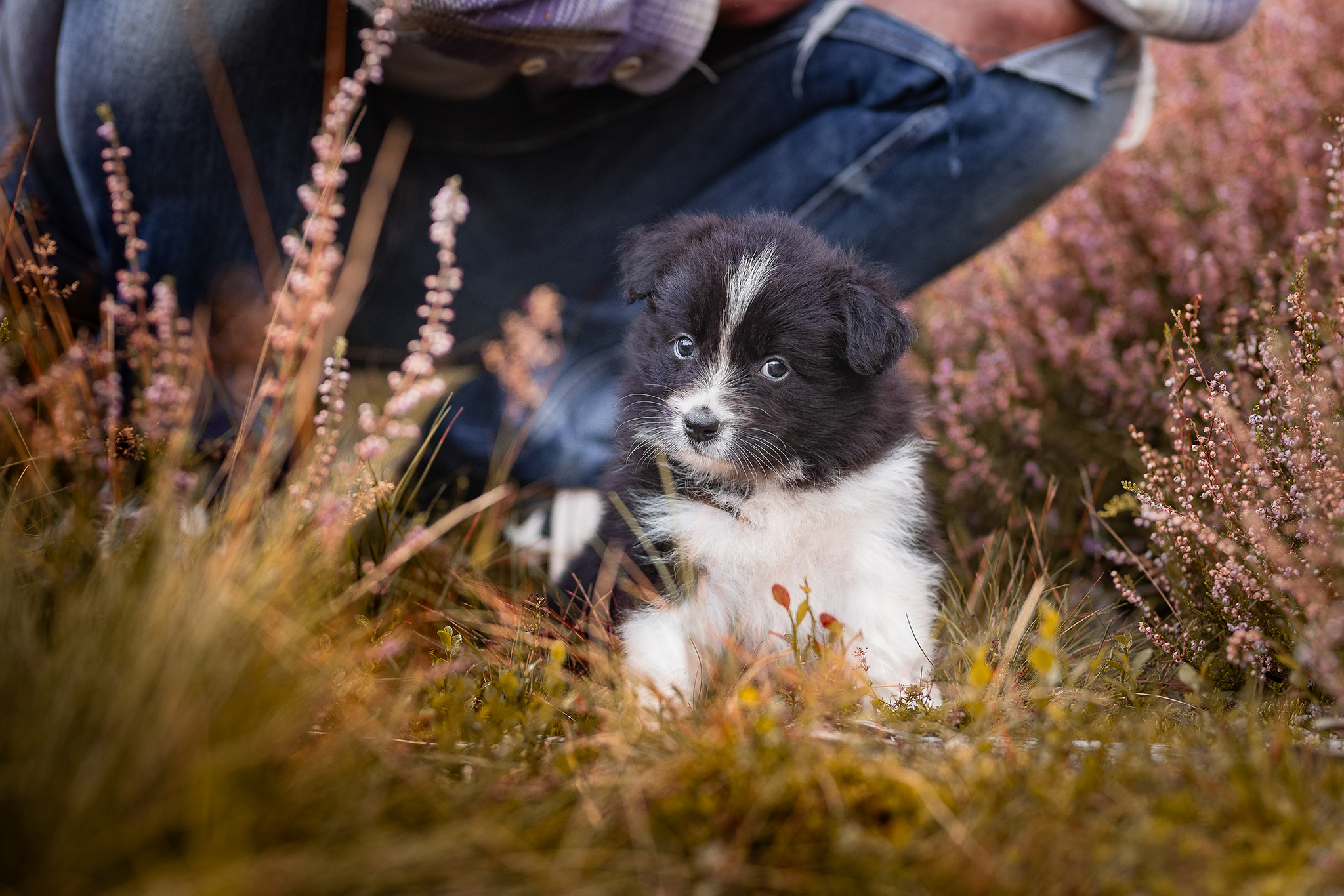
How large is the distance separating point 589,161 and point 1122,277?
2628mm

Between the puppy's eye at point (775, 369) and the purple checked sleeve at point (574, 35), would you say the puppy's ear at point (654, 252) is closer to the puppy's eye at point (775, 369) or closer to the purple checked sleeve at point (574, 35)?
the puppy's eye at point (775, 369)

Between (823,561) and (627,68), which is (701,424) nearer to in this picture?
(823,561)

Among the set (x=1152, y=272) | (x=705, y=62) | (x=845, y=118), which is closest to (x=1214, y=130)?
(x=1152, y=272)

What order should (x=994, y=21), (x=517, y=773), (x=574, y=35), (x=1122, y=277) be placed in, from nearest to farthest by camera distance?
1. (x=517, y=773)
2. (x=574, y=35)
3. (x=994, y=21)
4. (x=1122, y=277)

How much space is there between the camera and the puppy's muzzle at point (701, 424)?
2.55 meters

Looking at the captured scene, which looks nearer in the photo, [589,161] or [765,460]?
[765,460]

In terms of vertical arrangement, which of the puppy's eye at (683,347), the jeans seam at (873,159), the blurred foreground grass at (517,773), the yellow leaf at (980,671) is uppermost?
the jeans seam at (873,159)

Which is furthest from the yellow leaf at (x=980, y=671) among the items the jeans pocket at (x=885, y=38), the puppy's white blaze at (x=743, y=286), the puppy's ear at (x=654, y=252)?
the jeans pocket at (x=885, y=38)

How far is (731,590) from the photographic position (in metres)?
2.82

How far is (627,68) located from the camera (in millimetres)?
3471

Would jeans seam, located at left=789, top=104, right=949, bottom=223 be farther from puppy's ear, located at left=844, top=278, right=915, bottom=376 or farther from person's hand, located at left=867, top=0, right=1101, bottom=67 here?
puppy's ear, located at left=844, top=278, right=915, bottom=376

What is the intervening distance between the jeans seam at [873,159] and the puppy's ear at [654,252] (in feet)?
3.81

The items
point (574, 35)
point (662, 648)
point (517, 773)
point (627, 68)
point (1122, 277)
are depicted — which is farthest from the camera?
point (1122, 277)

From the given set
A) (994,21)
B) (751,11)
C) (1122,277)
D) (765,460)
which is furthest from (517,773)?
(1122,277)
